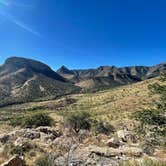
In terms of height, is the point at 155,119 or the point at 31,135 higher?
the point at 155,119

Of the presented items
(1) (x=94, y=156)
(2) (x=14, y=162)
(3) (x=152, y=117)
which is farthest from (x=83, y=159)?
(3) (x=152, y=117)

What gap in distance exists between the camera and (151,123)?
1703 centimetres

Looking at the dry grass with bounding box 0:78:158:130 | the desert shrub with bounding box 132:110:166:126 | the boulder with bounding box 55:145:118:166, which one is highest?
the dry grass with bounding box 0:78:158:130

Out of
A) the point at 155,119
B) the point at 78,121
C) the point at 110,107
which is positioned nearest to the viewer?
the point at 155,119

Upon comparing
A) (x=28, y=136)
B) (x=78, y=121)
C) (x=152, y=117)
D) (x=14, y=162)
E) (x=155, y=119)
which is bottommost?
(x=14, y=162)

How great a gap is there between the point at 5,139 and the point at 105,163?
11.9 metres

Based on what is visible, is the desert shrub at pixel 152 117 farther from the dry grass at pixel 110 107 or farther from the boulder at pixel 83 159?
the dry grass at pixel 110 107

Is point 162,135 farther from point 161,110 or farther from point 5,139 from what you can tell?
point 5,139

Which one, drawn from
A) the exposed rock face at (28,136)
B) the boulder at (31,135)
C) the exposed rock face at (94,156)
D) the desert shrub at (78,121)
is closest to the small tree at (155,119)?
the exposed rock face at (94,156)

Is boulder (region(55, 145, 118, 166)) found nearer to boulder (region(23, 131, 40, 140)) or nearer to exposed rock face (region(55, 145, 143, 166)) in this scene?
exposed rock face (region(55, 145, 143, 166))

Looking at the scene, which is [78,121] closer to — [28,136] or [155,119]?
[28,136]

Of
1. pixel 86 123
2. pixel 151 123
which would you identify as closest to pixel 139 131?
pixel 151 123

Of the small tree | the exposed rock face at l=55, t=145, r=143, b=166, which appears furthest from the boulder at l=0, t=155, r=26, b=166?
the small tree

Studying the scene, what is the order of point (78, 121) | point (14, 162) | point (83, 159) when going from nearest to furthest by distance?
1. point (14, 162)
2. point (83, 159)
3. point (78, 121)
